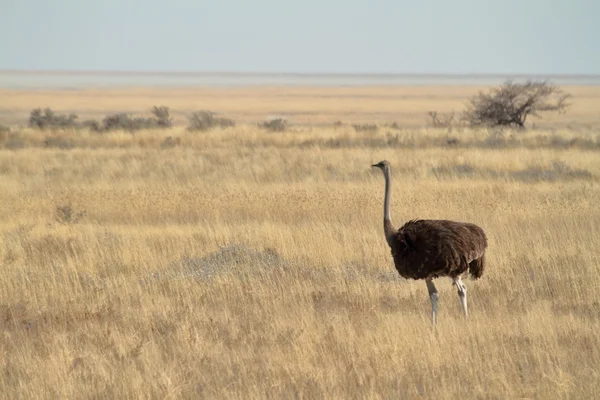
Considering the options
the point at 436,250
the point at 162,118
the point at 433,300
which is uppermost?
the point at 436,250

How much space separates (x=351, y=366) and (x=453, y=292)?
2790 millimetres

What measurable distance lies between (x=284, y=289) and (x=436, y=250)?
209 centimetres

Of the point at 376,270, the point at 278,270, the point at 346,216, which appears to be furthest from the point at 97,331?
the point at 346,216

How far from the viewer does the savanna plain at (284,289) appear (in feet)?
23.0

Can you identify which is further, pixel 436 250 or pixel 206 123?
pixel 206 123

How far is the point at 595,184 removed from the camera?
62.6 feet

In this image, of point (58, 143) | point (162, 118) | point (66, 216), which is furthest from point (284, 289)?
point (162, 118)

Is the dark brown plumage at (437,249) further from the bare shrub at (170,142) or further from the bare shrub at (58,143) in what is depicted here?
the bare shrub at (58,143)

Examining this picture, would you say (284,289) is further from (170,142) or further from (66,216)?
(170,142)

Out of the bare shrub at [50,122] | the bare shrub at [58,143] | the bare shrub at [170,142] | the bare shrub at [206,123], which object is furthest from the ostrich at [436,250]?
the bare shrub at [50,122]

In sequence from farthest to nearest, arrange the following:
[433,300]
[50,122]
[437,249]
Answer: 1. [50,122]
2. [433,300]
3. [437,249]

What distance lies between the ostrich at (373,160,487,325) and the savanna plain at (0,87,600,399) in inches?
15.6

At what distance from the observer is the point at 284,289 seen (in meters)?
9.91

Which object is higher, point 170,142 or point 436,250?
point 436,250
